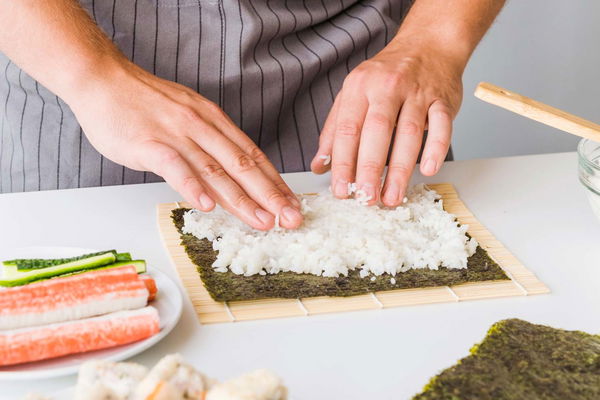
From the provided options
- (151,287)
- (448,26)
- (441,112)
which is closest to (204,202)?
(151,287)

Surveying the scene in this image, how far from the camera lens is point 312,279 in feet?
3.66

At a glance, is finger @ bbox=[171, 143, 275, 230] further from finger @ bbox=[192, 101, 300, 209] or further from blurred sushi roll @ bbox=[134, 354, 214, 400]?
blurred sushi roll @ bbox=[134, 354, 214, 400]

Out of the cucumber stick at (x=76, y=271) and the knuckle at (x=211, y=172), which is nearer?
the cucumber stick at (x=76, y=271)

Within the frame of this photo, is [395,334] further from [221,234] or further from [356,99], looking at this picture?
[356,99]

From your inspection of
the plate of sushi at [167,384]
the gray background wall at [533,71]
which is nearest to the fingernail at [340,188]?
the plate of sushi at [167,384]

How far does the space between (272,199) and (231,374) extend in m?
0.38

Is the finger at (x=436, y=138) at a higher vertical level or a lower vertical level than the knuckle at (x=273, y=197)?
higher

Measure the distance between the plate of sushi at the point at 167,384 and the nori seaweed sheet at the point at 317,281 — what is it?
0.36m

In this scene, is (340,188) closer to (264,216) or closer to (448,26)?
(264,216)

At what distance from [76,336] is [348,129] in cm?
→ 67

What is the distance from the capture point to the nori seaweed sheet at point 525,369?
2.75 feet

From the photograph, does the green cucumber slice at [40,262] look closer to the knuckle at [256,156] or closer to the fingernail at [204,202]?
the fingernail at [204,202]

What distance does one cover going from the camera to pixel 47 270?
3.32ft

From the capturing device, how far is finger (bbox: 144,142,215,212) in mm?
1207
